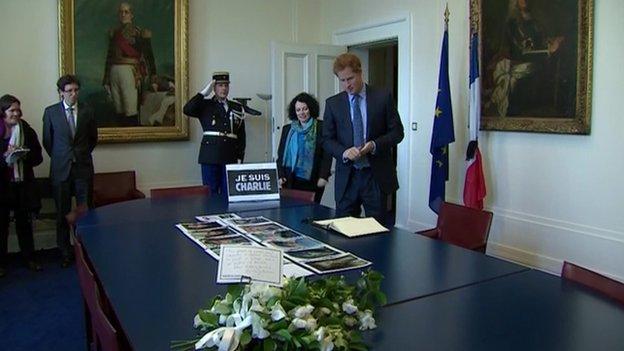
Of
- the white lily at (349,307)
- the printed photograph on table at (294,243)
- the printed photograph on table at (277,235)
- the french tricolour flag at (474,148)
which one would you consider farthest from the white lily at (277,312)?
the french tricolour flag at (474,148)

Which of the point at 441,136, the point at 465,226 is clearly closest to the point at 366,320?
the point at 465,226

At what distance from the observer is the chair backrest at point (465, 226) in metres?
2.58

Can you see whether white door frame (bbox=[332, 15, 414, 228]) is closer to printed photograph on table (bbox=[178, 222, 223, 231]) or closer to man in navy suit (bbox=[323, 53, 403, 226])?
man in navy suit (bbox=[323, 53, 403, 226])

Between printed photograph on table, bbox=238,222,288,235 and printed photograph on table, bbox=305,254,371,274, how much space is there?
526 millimetres

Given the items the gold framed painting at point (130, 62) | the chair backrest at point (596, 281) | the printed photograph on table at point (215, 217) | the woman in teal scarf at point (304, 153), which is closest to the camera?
the chair backrest at point (596, 281)

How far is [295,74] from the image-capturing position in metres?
5.76

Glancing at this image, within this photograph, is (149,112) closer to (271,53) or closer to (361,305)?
(271,53)

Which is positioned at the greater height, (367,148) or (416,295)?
(367,148)

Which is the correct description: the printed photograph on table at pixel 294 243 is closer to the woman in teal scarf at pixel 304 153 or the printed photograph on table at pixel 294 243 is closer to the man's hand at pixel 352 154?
the man's hand at pixel 352 154

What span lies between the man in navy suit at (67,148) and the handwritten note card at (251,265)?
11.1 feet

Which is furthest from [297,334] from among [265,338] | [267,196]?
[267,196]

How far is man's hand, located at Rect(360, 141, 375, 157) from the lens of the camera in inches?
126

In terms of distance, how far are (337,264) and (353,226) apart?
0.53 metres

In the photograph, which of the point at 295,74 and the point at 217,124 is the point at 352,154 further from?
the point at 295,74
